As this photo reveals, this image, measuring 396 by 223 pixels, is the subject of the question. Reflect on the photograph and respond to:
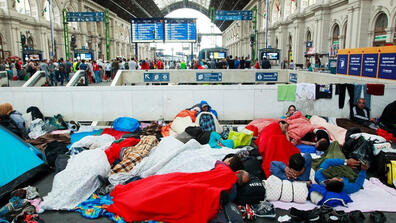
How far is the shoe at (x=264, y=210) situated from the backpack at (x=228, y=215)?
0.29 meters

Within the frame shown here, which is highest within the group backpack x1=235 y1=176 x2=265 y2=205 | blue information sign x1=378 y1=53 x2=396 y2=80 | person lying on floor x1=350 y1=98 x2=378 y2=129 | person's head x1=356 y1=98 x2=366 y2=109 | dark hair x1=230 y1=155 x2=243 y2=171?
blue information sign x1=378 y1=53 x2=396 y2=80

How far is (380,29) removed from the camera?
654 inches

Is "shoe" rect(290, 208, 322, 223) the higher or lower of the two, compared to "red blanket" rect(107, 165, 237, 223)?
lower

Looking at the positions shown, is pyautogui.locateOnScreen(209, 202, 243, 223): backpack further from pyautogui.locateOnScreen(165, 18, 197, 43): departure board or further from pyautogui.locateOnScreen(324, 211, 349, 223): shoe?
pyautogui.locateOnScreen(165, 18, 197, 43): departure board

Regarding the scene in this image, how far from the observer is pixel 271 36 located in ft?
117

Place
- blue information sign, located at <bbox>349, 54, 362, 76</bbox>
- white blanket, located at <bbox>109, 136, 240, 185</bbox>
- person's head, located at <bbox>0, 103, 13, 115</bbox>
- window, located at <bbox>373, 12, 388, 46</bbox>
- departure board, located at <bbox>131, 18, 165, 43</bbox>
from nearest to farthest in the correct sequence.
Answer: white blanket, located at <bbox>109, 136, 240, 185</bbox> < person's head, located at <bbox>0, 103, 13, 115</bbox> < blue information sign, located at <bbox>349, 54, 362, 76</bbox> < window, located at <bbox>373, 12, 388, 46</bbox> < departure board, located at <bbox>131, 18, 165, 43</bbox>

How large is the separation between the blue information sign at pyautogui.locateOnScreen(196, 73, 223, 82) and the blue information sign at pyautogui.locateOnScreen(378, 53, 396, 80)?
301 inches

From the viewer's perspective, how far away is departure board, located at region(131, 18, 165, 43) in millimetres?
19344

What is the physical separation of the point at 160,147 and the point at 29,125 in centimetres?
461

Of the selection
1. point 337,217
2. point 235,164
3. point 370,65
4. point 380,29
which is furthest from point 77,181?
point 380,29

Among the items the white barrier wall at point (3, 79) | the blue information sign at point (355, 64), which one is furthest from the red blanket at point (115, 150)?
the white barrier wall at point (3, 79)

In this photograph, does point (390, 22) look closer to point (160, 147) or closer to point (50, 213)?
point (160, 147)

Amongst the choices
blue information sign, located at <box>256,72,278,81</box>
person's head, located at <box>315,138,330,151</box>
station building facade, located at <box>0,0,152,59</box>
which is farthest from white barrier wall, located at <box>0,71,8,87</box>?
person's head, located at <box>315,138,330,151</box>

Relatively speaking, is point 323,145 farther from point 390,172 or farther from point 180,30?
point 180,30
